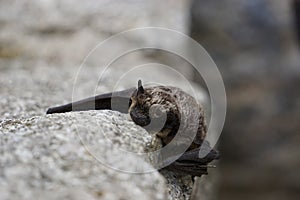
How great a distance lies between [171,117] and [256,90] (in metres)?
3.58

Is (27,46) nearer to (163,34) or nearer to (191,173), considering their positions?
(163,34)

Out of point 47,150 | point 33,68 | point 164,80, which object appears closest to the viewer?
point 47,150

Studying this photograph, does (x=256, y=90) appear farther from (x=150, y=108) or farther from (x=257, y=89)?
(x=150, y=108)

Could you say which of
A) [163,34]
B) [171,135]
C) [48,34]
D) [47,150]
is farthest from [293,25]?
[47,150]

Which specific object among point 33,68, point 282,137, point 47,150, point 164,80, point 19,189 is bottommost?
point 19,189

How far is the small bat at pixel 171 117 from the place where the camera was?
183 centimetres

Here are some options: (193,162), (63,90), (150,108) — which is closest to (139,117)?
(150,108)

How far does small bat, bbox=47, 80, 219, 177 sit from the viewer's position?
6.00 feet

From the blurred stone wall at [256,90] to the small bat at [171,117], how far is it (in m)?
3.32

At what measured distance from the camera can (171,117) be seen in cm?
184

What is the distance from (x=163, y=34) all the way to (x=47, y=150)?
251cm

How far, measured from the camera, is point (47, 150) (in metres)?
1.56

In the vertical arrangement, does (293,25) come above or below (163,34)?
above

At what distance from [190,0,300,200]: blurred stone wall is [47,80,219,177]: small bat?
10.9ft
